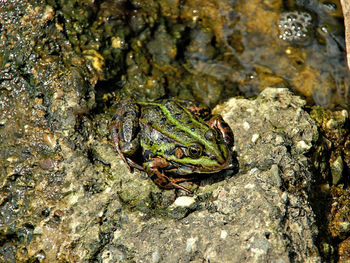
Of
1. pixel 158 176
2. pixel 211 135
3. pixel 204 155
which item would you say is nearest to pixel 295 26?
pixel 211 135

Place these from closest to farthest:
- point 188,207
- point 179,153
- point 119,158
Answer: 1. point 188,207
2. point 179,153
3. point 119,158

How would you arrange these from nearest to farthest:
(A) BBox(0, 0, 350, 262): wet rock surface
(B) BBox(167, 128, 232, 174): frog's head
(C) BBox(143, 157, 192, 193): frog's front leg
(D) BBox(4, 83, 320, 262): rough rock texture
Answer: (D) BBox(4, 83, 320, 262): rough rock texture
(A) BBox(0, 0, 350, 262): wet rock surface
(B) BBox(167, 128, 232, 174): frog's head
(C) BBox(143, 157, 192, 193): frog's front leg

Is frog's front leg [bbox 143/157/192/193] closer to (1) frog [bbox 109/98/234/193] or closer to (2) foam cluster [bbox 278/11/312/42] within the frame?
(1) frog [bbox 109/98/234/193]

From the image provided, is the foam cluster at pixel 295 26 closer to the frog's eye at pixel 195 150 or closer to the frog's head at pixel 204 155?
the frog's head at pixel 204 155

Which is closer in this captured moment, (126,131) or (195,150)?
(195,150)

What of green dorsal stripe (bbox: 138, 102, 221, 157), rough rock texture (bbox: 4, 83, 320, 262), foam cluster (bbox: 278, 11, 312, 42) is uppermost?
Answer: foam cluster (bbox: 278, 11, 312, 42)

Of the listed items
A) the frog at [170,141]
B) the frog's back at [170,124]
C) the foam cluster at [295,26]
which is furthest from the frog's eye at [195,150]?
the foam cluster at [295,26]

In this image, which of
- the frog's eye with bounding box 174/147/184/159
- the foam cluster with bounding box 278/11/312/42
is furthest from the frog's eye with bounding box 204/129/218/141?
the foam cluster with bounding box 278/11/312/42

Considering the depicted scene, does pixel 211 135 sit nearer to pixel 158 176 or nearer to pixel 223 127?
pixel 223 127
